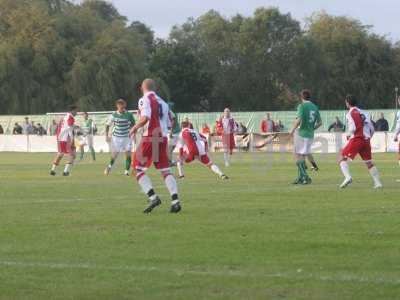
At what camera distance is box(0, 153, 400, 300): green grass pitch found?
28.0ft

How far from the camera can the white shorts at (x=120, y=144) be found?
28391 millimetres

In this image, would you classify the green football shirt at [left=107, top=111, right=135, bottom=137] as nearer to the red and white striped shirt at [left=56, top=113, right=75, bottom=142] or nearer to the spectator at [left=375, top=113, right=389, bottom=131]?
the red and white striped shirt at [left=56, top=113, right=75, bottom=142]

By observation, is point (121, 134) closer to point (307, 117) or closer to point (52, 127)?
point (307, 117)

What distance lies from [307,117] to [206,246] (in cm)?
1290

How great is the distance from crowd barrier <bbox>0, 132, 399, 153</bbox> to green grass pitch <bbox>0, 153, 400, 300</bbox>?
27.7 metres

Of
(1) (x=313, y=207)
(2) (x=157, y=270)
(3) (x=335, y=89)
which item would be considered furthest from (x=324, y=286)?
(3) (x=335, y=89)

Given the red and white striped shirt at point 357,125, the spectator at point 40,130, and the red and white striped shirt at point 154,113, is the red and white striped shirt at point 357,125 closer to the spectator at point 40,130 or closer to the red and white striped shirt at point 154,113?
the red and white striped shirt at point 154,113

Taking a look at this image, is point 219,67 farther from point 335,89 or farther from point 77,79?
point 77,79

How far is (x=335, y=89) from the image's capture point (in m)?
101

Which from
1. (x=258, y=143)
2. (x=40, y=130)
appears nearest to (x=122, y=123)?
(x=258, y=143)

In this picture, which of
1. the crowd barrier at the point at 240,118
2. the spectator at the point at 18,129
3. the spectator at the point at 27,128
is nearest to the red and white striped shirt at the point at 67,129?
the crowd barrier at the point at 240,118

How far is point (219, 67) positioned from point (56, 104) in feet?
97.1

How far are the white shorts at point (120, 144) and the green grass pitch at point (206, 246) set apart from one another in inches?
353

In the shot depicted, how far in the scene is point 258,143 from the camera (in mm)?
53250
